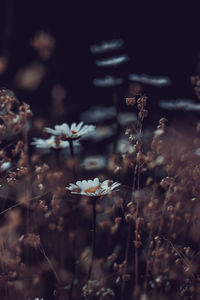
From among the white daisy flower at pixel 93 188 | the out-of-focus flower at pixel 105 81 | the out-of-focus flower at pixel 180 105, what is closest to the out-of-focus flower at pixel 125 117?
the out-of-focus flower at pixel 180 105

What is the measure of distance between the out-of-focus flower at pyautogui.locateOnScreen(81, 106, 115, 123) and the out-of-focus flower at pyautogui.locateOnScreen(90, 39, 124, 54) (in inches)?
14.6

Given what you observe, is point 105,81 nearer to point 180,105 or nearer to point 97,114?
point 97,114

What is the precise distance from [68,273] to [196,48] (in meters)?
2.26

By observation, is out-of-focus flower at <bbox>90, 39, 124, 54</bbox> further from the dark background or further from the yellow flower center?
the yellow flower center

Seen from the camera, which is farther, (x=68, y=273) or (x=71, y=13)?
(x=71, y=13)

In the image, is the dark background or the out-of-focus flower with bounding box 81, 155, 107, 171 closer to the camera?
the out-of-focus flower with bounding box 81, 155, 107, 171

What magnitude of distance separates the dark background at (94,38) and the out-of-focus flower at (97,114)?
0.28ft

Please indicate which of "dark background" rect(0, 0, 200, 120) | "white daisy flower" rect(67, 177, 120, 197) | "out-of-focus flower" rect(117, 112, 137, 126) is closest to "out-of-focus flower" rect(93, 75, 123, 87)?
"dark background" rect(0, 0, 200, 120)

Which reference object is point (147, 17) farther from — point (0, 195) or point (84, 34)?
point (0, 195)

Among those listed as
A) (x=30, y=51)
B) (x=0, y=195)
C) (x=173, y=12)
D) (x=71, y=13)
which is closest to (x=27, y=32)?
(x=30, y=51)

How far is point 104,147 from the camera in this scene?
2217 mm

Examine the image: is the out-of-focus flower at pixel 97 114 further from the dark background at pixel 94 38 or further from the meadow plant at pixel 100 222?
the meadow plant at pixel 100 222

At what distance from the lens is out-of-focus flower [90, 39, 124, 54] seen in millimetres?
2686

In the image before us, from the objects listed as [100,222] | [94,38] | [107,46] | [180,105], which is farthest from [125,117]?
[100,222]
